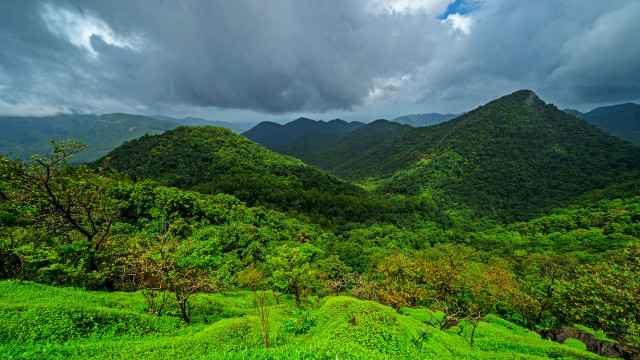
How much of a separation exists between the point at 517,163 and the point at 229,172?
178 metres

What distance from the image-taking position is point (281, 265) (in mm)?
19203

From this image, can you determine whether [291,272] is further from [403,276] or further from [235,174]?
[235,174]

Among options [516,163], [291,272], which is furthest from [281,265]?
[516,163]

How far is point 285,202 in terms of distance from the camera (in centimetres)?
7575

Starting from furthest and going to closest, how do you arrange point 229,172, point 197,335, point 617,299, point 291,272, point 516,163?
point 516,163 < point 229,172 < point 291,272 < point 617,299 < point 197,335

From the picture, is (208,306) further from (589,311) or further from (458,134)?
(458,134)

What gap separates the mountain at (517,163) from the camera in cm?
12581

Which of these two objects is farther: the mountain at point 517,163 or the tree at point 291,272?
the mountain at point 517,163

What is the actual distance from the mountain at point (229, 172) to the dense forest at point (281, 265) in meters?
0.67

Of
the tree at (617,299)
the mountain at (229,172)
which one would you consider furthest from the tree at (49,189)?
the mountain at (229,172)

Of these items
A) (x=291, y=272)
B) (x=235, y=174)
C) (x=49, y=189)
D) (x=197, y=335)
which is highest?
(x=235, y=174)

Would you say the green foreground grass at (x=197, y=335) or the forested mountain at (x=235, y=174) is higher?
the forested mountain at (x=235, y=174)

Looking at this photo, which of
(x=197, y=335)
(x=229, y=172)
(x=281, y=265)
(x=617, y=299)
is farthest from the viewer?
(x=229, y=172)

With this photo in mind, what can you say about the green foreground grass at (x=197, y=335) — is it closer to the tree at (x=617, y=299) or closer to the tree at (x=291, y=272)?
the tree at (x=617, y=299)
